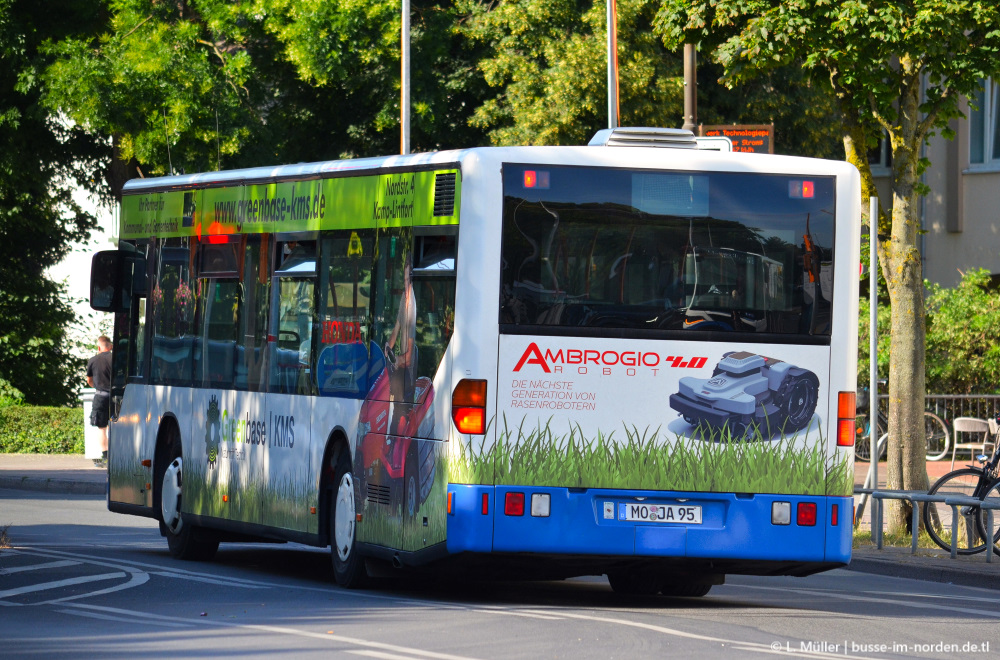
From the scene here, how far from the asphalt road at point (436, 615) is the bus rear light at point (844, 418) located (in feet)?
3.52

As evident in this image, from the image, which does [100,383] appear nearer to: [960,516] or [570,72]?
[570,72]

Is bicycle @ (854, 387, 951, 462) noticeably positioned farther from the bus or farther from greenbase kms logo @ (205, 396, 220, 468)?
the bus

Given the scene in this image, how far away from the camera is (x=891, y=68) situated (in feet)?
53.2

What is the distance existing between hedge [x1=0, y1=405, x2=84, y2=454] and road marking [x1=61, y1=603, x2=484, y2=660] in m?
22.5

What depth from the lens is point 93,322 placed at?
37531 mm

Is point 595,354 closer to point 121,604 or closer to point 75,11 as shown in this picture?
point 121,604

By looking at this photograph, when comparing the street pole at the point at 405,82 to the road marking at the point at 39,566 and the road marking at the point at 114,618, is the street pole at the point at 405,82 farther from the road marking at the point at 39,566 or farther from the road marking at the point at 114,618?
the road marking at the point at 114,618

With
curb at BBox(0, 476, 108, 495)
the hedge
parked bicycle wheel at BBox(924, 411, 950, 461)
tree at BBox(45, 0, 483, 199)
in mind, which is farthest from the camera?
the hedge

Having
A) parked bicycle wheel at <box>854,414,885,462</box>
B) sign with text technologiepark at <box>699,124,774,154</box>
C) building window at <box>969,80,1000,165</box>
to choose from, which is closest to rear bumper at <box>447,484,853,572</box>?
sign with text technologiepark at <box>699,124,774,154</box>

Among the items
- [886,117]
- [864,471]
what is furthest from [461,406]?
[864,471]

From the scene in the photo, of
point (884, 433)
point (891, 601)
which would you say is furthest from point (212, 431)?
point (884, 433)

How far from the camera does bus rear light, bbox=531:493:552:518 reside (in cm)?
1054

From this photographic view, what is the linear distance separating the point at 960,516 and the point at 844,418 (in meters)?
4.99

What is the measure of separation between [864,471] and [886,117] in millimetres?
13068
